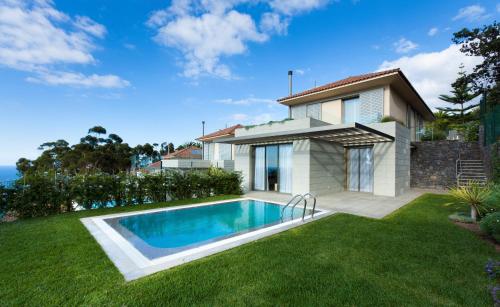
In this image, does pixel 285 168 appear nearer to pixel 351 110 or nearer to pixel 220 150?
pixel 351 110

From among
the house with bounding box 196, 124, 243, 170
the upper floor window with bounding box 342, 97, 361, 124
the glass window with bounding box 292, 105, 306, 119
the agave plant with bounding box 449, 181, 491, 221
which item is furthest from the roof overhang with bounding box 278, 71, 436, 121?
the house with bounding box 196, 124, 243, 170

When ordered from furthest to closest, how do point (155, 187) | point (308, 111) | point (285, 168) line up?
point (308, 111)
point (285, 168)
point (155, 187)

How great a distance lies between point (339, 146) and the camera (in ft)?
50.1

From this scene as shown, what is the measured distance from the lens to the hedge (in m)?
8.16

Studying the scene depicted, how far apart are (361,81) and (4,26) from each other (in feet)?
55.4

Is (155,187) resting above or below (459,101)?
below

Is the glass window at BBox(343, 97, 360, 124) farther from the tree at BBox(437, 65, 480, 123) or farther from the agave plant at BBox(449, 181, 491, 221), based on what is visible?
the tree at BBox(437, 65, 480, 123)

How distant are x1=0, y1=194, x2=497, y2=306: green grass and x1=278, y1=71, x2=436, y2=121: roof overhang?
987cm

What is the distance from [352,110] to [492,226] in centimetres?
1098

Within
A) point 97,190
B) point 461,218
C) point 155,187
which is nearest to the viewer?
point 461,218

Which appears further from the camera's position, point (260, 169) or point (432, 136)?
point (432, 136)

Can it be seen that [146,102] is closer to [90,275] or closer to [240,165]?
[240,165]

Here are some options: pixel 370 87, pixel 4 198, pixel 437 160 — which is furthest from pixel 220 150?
pixel 437 160

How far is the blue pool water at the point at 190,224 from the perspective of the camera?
242 inches
